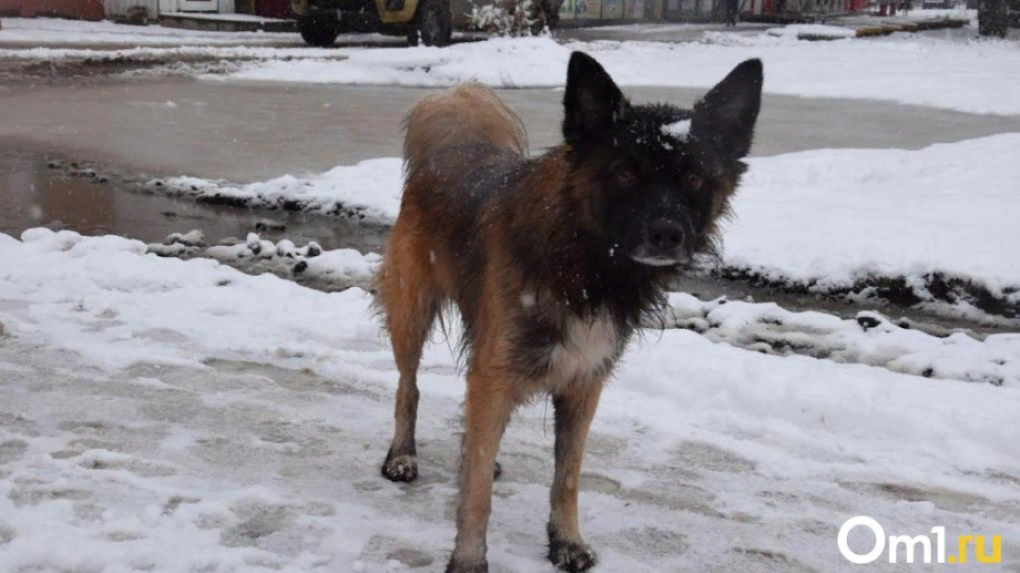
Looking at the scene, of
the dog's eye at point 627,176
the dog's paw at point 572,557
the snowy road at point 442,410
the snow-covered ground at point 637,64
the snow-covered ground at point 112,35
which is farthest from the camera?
the snow-covered ground at point 112,35

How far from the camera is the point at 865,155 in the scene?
1162 centimetres

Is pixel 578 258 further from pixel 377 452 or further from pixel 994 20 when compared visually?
pixel 994 20

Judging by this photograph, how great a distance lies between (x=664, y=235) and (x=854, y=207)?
6824 mm

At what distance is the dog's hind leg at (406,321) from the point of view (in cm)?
439

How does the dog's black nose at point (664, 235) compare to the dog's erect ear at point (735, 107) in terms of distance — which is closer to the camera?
the dog's black nose at point (664, 235)

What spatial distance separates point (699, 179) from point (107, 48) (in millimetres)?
23798

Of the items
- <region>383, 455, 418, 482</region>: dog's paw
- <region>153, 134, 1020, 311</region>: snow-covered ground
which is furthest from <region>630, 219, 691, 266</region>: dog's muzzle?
<region>153, 134, 1020, 311</region>: snow-covered ground

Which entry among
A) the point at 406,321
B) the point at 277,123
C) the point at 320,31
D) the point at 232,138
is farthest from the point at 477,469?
the point at 320,31

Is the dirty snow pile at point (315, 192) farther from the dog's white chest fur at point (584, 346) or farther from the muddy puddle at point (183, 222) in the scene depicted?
the dog's white chest fur at point (584, 346)

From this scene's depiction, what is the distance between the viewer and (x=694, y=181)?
3.29 meters

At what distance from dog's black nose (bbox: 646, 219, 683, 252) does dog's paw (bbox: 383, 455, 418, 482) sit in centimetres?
176

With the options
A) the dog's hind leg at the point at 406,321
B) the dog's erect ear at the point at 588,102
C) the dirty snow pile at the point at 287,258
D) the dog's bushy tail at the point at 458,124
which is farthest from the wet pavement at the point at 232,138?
the dog's erect ear at the point at 588,102

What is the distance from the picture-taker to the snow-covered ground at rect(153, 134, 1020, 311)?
7.71 meters

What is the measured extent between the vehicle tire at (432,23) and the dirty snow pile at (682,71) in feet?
7.37
